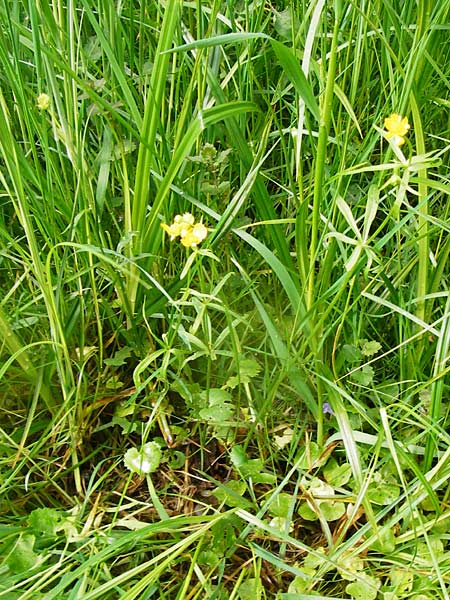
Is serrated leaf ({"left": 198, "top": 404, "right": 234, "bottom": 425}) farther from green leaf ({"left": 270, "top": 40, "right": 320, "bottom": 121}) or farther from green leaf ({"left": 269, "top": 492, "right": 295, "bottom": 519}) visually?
A: green leaf ({"left": 270, "top": 40, "right": 320, "bottom": 121})

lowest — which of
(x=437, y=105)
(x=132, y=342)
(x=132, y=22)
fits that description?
(x=132, y=342)

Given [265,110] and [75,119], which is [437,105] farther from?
[75,119]

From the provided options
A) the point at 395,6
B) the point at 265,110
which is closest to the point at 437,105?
the point at 395,6

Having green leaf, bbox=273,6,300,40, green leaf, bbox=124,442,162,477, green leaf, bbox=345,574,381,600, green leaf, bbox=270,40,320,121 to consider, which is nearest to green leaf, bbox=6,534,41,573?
green leaf, bbox=124,442,162,477

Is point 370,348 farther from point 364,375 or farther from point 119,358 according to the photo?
point 119,358

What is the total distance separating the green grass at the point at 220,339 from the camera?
0.86 meters

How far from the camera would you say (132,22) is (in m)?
1.04

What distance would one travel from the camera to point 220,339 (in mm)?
905

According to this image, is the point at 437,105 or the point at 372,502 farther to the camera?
the point at 437,105

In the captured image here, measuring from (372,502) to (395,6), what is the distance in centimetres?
76

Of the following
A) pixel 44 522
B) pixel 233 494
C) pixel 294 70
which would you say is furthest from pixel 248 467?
pixel 294 70

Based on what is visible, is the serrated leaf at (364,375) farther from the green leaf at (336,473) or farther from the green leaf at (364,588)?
the green leaf at (364,588)

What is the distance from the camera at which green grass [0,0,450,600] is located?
86 centimetres

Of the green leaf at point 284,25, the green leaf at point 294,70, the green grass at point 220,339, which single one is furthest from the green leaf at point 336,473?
the green leaf at point 284,25
